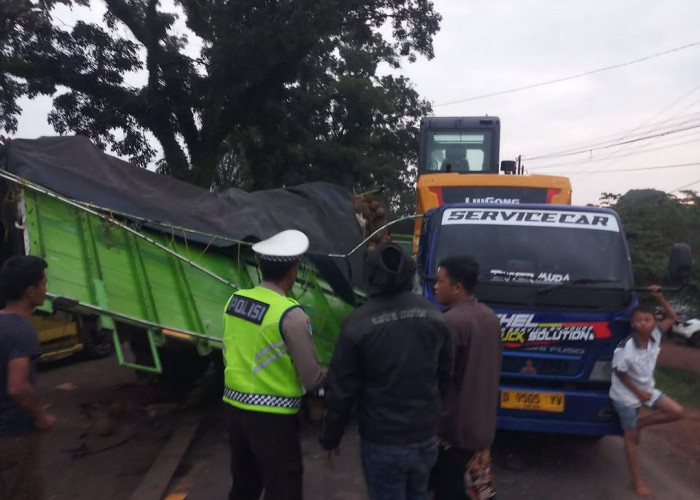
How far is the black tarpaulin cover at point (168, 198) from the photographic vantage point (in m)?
6.12

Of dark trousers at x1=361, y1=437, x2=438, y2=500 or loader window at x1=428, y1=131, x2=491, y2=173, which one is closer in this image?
dark trousers at x1=361, y1=437, x2=438, y2=500

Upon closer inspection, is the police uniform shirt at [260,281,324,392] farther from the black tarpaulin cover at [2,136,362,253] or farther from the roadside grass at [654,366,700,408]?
the roadside grass at [654,366,700,408]

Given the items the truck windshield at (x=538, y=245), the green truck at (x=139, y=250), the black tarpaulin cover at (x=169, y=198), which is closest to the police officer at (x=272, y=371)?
the green truck at (x=139, y=250)

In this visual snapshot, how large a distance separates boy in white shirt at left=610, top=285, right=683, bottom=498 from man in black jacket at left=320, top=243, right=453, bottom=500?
2.62m

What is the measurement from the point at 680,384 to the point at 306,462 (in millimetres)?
8171

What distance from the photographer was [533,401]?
5582mm

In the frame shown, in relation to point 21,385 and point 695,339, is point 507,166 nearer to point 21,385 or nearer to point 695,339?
point 21,385

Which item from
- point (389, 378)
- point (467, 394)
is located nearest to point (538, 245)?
point (467, 394)

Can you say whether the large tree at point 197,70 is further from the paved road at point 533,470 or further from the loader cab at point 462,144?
the paved road at point 533,470

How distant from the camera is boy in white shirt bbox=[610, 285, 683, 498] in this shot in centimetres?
535

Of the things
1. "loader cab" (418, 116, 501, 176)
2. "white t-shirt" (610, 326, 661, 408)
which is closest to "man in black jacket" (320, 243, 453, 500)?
"white t-shirt" (610, 326, 661, 408)

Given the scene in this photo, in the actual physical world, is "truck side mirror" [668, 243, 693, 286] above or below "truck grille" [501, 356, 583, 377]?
above

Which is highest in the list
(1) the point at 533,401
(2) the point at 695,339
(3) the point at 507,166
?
(3) the point at 507,166

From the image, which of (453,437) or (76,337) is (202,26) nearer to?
(76,337)
